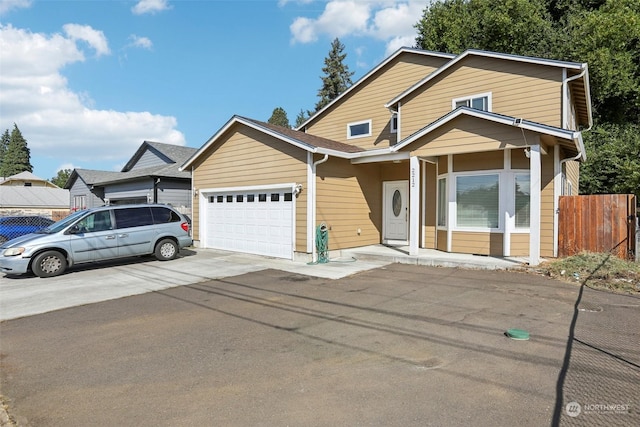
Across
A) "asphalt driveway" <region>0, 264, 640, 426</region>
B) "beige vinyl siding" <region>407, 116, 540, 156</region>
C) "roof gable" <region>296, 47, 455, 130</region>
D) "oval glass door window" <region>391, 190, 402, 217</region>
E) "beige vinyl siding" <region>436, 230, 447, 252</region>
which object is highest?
"roof gable" <region>296, 47, 455, 130</region>

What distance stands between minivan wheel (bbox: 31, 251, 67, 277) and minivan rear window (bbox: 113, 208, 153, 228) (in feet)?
5.19

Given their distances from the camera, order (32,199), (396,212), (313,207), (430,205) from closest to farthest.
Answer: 1. (313,207)
2. (430,205)
3. (396,212)
4. (32,199)

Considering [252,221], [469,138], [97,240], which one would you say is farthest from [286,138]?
[97,240]

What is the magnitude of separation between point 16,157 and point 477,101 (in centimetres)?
8067

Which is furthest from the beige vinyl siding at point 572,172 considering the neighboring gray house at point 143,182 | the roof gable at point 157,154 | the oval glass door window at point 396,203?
the roof gable at point 157,154

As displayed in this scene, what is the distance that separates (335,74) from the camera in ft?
146

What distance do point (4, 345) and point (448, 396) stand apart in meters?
5.35

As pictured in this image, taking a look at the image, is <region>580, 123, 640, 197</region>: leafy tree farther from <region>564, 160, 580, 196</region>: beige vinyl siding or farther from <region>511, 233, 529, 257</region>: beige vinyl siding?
<region>511, 233, 529, 257</region>: beige vinyl siding

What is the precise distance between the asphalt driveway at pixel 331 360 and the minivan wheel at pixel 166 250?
441 centimetres

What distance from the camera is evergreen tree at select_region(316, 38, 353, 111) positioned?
1745 inches

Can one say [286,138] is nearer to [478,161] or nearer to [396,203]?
[396,203]

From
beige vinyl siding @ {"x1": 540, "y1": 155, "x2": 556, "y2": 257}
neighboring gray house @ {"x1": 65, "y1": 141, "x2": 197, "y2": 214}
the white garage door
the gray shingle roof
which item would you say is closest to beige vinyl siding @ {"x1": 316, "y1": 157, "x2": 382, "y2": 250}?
the white garage door

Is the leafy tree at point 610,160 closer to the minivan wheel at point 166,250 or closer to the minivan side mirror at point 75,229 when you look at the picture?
the minivan wheel at point 166,250

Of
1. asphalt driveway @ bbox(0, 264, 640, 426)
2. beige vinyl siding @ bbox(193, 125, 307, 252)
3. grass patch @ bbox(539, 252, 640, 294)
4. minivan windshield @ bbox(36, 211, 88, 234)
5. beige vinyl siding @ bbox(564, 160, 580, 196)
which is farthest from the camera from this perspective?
beige vinyl siding @ bbox(564, 160, 580, 196)
